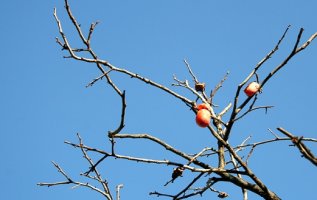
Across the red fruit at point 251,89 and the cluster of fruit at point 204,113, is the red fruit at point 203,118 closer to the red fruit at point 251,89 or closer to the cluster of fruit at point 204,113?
the cluster of fruit at point 204,113

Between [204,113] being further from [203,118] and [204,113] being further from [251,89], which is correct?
[251,89]

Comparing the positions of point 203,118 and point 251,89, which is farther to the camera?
point 251,89

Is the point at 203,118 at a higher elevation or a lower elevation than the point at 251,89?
lower

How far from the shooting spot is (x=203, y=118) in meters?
2.97

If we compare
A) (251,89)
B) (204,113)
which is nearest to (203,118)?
(204,113)

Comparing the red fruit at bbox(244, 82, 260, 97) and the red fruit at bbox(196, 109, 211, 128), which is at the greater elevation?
the red fruit at bbox(244, 82, 260, 97)

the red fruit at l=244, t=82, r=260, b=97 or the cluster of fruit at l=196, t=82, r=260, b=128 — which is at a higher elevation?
the red fruit at l=244, t=82, r=260, b=97

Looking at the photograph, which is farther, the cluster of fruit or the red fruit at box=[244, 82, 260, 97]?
the red fruit at box=[244, 82, 260, 97]

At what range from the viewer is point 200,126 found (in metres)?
3.03

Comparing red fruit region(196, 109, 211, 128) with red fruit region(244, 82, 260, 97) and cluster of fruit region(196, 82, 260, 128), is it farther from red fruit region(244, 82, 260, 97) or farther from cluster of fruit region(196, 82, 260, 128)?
red fruit region(244, 82, 260, 97)

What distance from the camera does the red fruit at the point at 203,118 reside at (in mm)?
2959

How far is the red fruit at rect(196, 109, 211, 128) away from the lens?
9.71ft

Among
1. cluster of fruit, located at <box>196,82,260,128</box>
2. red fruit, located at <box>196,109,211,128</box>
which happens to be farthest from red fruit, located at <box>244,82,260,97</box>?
red fruit, located at <box>196,109,211,128</box>

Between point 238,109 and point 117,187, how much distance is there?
82.8 inches
